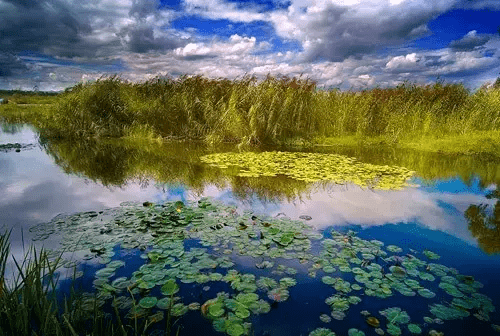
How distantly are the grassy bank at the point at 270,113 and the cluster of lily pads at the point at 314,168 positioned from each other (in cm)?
228

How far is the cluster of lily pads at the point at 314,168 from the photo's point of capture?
6902 millimetres

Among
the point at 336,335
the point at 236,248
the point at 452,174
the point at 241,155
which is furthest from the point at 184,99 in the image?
the point at 336,335

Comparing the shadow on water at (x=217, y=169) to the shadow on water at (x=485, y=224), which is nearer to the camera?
the shadow on water at (x=485, y=224)

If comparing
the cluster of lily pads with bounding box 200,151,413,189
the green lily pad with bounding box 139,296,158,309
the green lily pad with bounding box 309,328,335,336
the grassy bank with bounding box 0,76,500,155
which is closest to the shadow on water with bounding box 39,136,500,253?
the cluster of lily pads with bounding box 200,151,413,189

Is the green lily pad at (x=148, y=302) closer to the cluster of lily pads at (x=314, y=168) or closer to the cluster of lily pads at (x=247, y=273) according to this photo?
the cluster of lily pads at (x=247, y=273)

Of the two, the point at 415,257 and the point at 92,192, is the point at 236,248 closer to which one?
the point at 415,257

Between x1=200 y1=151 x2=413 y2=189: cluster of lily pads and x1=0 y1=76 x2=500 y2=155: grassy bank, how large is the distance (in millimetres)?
2285

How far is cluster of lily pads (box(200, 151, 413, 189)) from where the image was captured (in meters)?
6.90

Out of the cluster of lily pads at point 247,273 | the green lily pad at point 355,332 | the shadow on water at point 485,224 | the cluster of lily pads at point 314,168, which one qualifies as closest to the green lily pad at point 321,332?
the cluster of lily pads at point 247,273

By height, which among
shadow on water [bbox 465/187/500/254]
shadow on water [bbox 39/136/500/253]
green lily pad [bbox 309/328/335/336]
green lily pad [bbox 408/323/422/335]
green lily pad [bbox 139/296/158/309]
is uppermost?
shadow on water [bbox 39/136/500/253]

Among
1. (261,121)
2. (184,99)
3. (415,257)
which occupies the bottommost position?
(415,257)

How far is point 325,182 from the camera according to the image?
22.0ft

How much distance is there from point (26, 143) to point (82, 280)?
32.9ft

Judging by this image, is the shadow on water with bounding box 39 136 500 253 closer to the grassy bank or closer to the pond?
the pond
